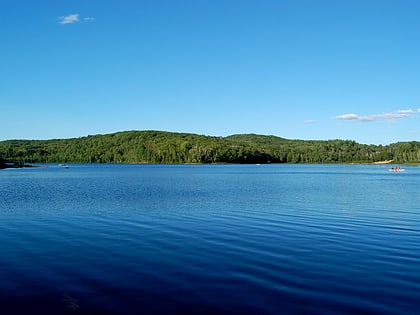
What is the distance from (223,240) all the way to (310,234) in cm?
485

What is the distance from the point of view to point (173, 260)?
1523 centimetres

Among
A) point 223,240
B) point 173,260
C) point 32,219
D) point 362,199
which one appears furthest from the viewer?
point 362,199

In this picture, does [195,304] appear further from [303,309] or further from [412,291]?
[412,291]

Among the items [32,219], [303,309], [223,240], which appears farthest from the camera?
[32,219]

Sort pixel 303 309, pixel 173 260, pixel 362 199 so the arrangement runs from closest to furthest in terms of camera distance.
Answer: pixel 303 309 → pixel 173 260 → pixel 362 199

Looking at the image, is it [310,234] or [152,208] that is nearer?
[310,234]

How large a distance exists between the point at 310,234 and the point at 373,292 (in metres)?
9.56

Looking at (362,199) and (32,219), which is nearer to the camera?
(32,219)

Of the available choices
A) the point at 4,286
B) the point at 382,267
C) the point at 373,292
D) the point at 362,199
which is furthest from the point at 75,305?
the point at 362,199

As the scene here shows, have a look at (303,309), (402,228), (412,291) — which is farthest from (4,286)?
(402,228)

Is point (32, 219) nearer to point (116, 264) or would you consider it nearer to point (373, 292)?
point (116, 264)

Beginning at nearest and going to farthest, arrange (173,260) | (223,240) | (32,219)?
(173,260), (223,240), (32,219)

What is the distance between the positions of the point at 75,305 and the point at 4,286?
117 inches

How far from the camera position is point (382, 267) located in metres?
14.3
